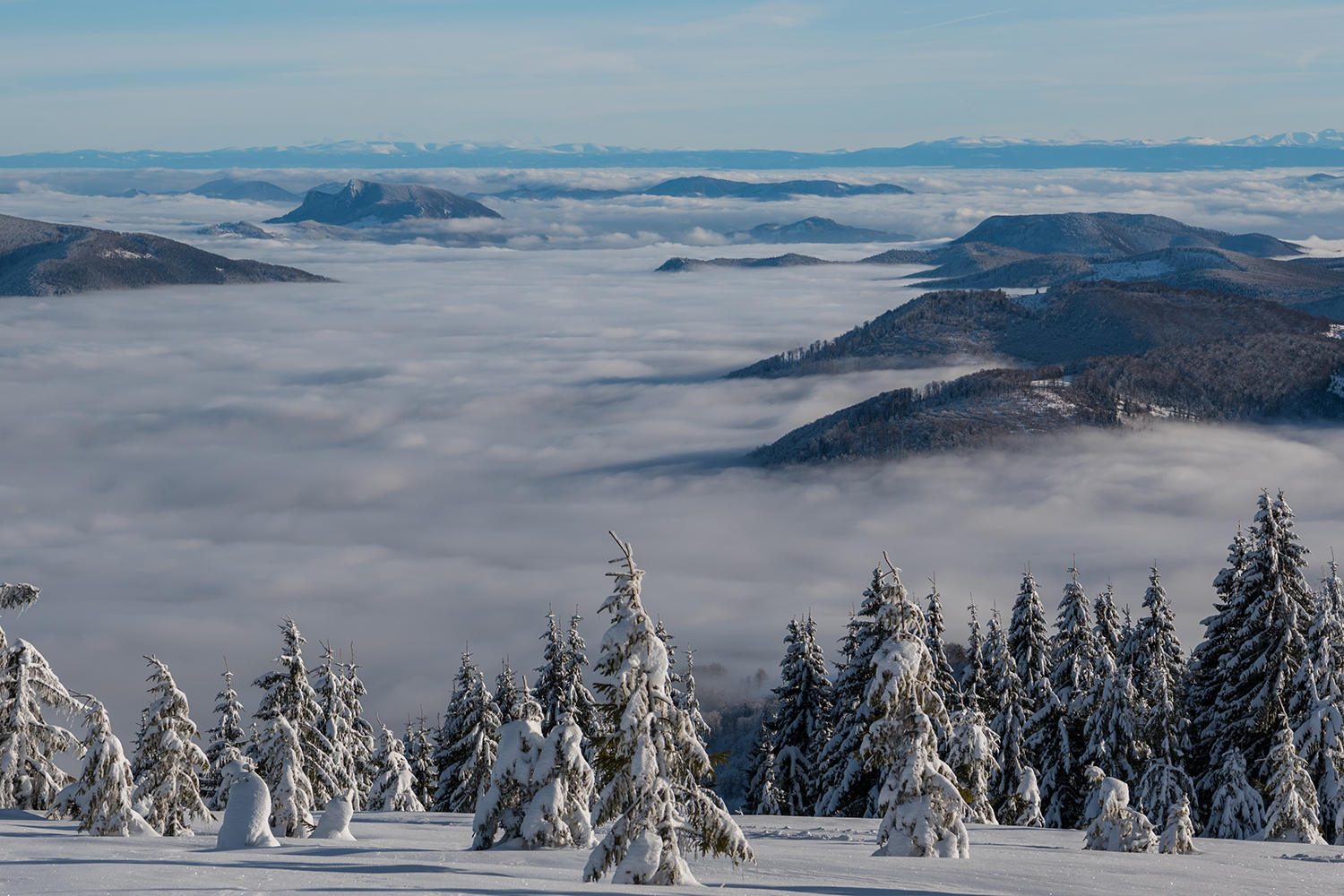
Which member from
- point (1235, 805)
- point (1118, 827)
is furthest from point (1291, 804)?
point (1118, 827)

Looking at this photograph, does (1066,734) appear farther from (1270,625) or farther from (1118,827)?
(1118,827)

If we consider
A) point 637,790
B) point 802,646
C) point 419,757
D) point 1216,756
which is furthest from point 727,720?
point 637,790

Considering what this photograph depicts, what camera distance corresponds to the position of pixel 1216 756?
45.6m

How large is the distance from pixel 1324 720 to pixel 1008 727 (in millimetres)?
14591

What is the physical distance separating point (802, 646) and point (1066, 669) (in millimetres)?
11992

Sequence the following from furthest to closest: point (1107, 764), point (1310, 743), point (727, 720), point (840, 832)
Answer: point (727, 720)
point (1107, 764)
point (1310, 743)
point (840, 832)

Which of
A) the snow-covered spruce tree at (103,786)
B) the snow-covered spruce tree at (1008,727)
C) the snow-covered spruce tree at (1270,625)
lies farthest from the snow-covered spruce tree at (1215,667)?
the snow-covered spruce tree at (103,786)

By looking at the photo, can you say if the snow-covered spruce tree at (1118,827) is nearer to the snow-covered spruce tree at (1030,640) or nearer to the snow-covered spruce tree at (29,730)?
the snow-covered spruce tree at (1030,640)

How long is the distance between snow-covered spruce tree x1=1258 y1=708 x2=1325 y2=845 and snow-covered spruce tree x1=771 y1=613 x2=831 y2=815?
22.0 m

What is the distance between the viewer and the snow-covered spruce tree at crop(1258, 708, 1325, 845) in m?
38.0

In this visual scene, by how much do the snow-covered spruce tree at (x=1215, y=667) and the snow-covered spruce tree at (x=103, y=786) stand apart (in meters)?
35.0

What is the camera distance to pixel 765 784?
6075 cm

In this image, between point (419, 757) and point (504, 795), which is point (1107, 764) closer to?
point (504, 795)

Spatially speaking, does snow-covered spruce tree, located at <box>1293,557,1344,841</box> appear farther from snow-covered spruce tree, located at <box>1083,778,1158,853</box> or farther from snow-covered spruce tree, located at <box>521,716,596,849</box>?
snow-covered spruce tree, located at <box>521,716,596,849</box>
